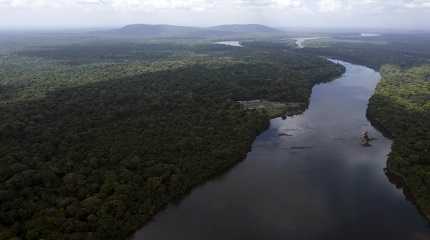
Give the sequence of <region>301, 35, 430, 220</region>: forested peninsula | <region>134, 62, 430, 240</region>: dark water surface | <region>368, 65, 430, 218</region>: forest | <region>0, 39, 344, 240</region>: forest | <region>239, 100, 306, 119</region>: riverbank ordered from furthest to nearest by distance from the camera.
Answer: <region>239, 100, 306, 119</region>: riverbank → <region>301, 35, 430, 220</region>: forested peninsula → <region>368, 65, 430, 218</region>: forest → <region>0, 39, 344, 240</region>: forest → <region>134, 62, 430, 240</region>: dark water surface

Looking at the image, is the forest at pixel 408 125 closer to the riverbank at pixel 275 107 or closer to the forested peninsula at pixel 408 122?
the forested peninsula at pixel 408 122

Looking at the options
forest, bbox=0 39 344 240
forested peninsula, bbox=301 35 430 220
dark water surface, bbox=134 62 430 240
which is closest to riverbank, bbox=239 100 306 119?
forest, bbox=0 39 344 240

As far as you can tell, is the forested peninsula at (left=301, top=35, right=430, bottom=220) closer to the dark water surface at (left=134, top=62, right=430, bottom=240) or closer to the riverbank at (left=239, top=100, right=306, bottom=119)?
the dark water surface at (left=134, top=62, right=430, bottom=240)

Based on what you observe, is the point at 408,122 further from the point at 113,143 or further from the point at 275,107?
the point at 113,143

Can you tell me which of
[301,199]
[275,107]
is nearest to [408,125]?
[275,107]

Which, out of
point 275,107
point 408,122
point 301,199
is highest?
point 408,122

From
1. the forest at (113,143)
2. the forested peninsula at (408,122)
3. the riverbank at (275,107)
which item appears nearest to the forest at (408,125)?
the forested peninsula at (408,122)

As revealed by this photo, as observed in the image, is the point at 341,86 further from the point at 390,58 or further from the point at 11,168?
the point at 11,168
